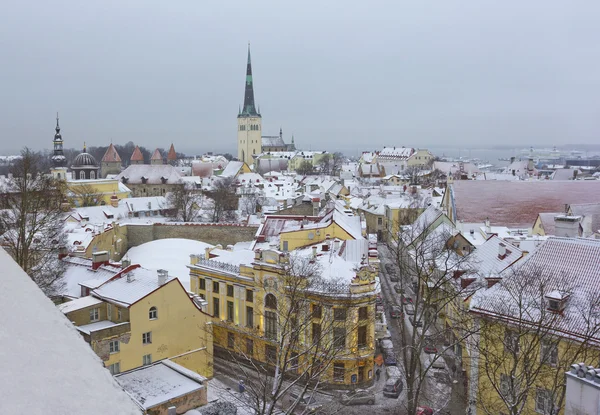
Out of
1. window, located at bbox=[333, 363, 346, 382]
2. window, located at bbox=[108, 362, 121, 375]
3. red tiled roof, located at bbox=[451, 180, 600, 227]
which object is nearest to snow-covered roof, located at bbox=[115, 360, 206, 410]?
window, located at bbox=[108, 362, 121, 375]

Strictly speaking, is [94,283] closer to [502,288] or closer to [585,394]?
[502,288]

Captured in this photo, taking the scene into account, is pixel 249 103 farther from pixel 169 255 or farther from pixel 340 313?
pixel 340 313

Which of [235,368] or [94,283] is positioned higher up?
[94,283]

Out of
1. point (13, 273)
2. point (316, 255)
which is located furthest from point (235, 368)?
point (13, 273)

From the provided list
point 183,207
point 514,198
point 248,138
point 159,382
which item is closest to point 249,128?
point 248,138

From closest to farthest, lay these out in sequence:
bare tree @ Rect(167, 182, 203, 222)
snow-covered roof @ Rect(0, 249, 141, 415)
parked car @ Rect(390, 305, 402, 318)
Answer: snow-covered roof @ Rect(0, 249, 141, 415), parked car @ Rect(390, 305, 402, 318), bare tree @ Rect(167, 182, 203, 222)

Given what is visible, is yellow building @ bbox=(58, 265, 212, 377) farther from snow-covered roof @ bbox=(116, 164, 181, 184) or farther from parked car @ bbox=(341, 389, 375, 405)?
snow-covered roof @ bbox=(116, 164, 181, 184)
